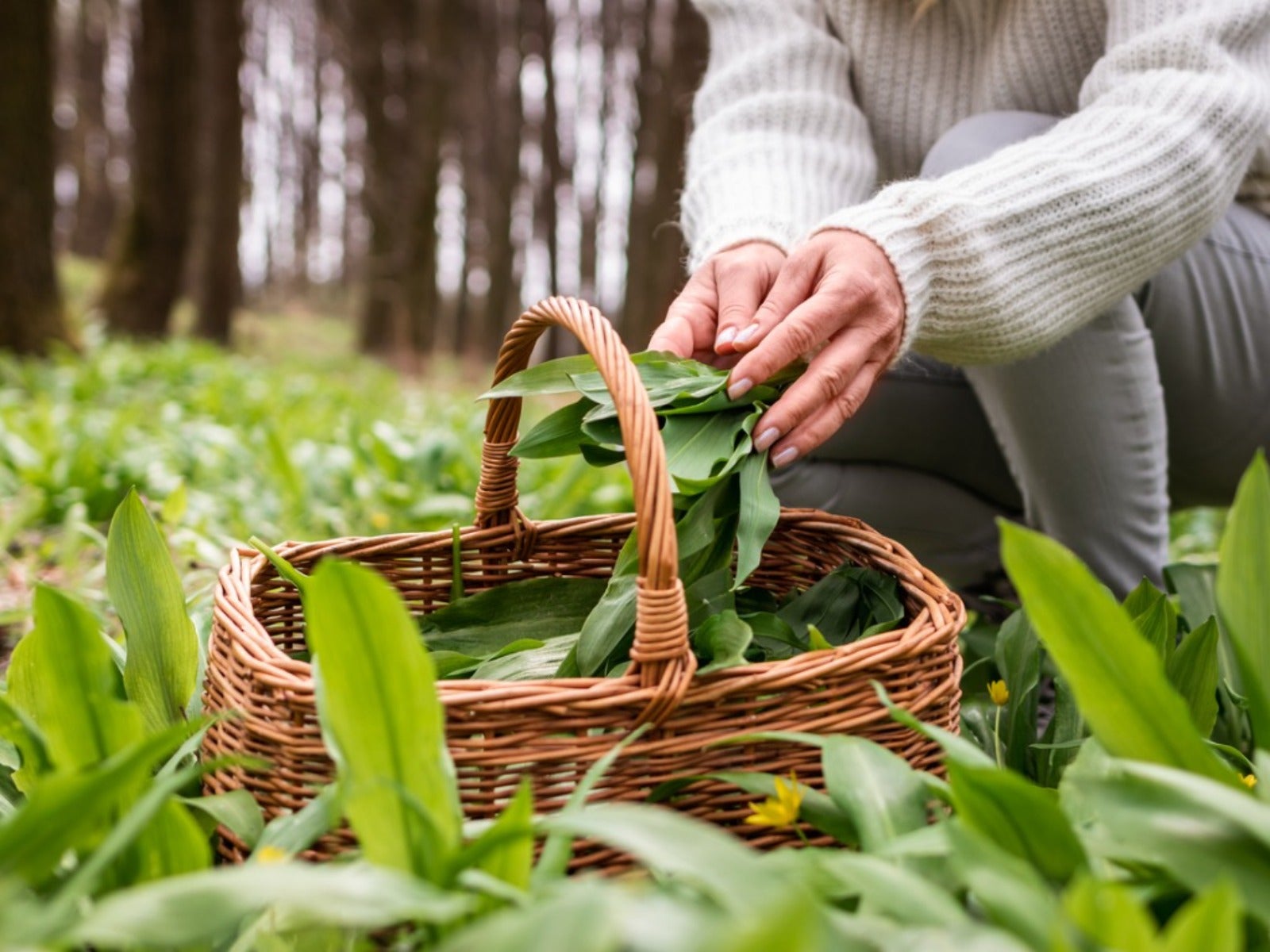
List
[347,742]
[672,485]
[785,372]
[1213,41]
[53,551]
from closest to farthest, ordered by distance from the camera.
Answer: [347,742] → [672,485] → [785,372] → [1213,41] → [53,551]

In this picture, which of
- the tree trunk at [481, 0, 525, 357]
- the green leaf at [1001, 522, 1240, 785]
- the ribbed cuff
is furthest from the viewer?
the tree trunk at [481, 0, 525, 357]

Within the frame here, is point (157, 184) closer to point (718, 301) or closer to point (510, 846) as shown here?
point (718, 301)

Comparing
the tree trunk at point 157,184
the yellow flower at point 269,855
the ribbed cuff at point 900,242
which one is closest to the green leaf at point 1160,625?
the ribbed cuff at point 900,242

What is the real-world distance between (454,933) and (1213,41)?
48.7 inches

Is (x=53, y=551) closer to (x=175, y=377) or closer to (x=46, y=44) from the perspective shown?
(x=175, y=377)

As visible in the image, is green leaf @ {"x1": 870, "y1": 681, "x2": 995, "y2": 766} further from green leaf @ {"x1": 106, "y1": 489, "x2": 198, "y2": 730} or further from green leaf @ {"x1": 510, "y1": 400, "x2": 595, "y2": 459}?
green leaf @ {"x1": 106, "y1": 489, "x2": 198, "y2": 730}

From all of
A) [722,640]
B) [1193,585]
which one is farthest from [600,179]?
[722,640]

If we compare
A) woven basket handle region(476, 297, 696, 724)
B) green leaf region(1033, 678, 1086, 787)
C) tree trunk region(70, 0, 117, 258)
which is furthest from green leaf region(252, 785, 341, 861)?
tree trunk region(70, 0, 117, 258)

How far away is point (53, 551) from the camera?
1.93m

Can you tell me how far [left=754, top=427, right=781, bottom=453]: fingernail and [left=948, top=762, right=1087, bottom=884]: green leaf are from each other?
14.4 inches

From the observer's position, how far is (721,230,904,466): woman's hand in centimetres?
100

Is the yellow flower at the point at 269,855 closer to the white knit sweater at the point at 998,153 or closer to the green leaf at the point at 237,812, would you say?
the green leaf at the point at 237,812

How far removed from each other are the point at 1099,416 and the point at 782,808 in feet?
2.90

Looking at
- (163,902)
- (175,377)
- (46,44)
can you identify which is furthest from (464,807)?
(46,44)
